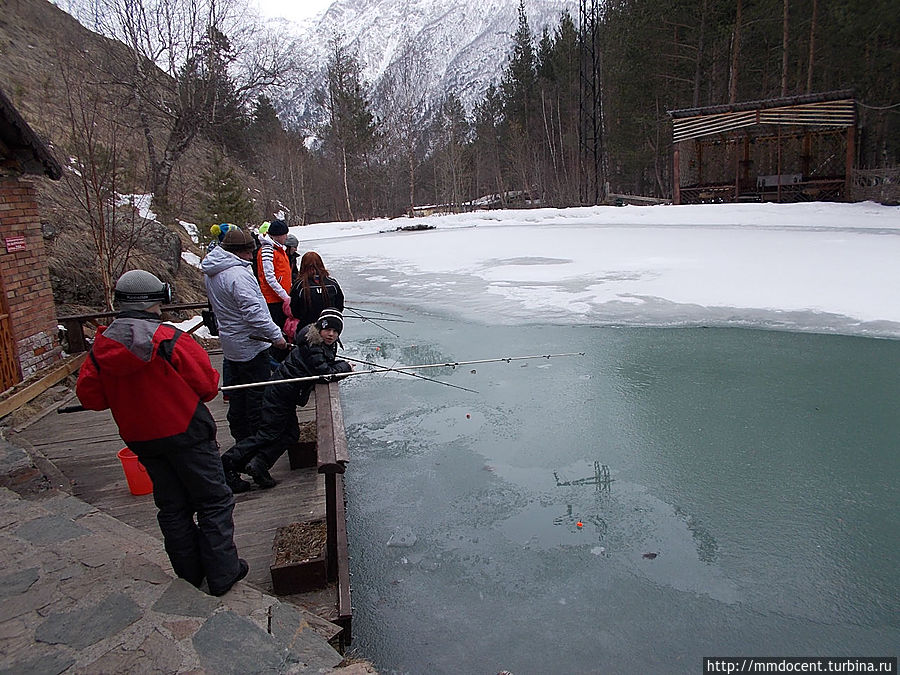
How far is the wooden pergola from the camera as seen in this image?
1981cm

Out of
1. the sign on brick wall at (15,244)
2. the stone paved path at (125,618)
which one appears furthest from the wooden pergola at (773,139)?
the stone paved path at (125,618)

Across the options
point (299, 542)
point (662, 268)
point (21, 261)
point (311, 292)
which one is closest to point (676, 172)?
point (662, 268)

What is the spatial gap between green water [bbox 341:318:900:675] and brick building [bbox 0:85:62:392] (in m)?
3.11

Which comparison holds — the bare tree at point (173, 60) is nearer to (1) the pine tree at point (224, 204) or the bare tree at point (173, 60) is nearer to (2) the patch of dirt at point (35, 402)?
(1) the pine tree at point (224, 204)

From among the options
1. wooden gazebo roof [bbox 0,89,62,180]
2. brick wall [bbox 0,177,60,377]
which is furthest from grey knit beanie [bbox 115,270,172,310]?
brick wall [bbox 0,177,60,377]

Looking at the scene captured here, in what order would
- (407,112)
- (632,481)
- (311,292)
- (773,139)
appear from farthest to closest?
1. (407,112)
2. (773,139)
3. (311,292)
4. (632,481)

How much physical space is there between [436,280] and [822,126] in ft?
51.0

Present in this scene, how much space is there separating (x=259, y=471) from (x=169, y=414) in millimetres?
1534

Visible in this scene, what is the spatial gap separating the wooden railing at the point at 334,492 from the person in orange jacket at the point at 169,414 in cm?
48

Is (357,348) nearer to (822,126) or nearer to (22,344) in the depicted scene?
(22,344)

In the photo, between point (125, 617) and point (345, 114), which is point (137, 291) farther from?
Answer: point (345, 114)

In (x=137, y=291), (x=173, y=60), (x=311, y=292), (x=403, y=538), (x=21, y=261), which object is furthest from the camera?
(x=173, y=60)

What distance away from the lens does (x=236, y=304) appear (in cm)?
405

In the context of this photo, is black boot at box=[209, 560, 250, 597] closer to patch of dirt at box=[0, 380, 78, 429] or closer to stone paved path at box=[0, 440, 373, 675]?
stone paved path at box=[0, 440, 373, 675]
